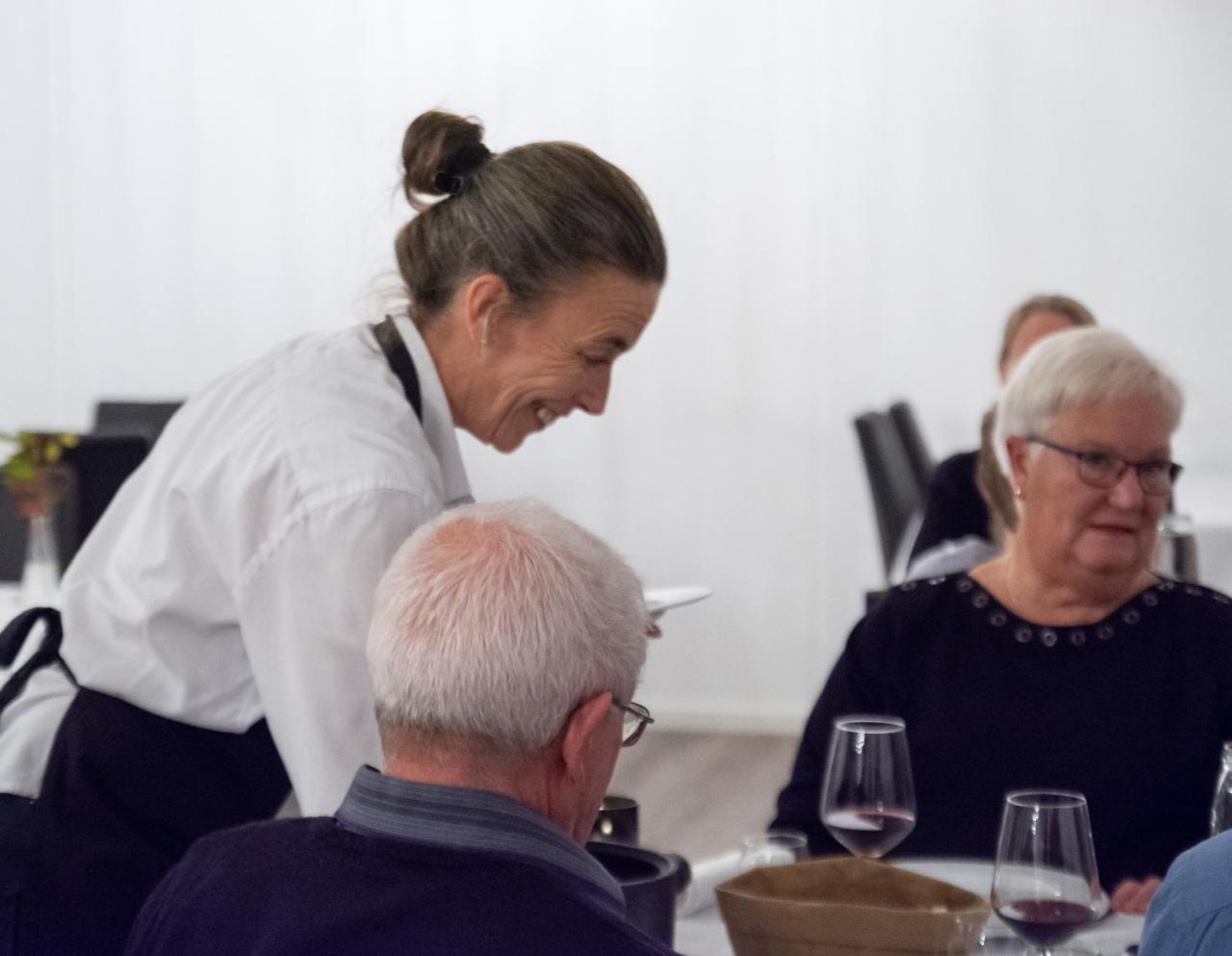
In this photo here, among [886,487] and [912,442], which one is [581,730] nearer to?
[886,487]

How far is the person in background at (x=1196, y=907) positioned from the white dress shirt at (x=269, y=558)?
71cm

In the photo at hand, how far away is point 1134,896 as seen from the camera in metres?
1.73

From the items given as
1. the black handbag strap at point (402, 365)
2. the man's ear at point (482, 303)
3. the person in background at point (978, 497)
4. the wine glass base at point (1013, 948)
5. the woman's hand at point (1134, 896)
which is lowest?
the woman's hand at point (1134, 896)

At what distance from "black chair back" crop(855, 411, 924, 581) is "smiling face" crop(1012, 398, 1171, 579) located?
8.36 ft

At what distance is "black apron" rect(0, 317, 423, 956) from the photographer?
5.32 feet

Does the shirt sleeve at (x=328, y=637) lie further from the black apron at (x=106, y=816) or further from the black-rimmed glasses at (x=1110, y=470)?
the black-rimmed glasses at (x=1110, y=470)

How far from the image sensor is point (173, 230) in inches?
250

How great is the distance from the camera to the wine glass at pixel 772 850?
160cm

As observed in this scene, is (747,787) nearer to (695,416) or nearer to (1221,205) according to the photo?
(695,416)

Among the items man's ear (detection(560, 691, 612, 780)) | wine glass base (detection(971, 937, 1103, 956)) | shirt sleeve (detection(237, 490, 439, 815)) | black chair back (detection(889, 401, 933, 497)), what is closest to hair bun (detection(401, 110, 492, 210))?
shirt sleeve (detection(237, 490, 439, 815))

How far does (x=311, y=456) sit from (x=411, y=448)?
0.11 metres

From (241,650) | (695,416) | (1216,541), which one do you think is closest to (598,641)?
(241,650)

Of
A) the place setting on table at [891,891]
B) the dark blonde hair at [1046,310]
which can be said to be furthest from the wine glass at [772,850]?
the dark blonde hair at [1046,310]

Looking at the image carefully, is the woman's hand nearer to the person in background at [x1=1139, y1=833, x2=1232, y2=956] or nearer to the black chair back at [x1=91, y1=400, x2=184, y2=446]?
the person in background at [x1=1139, y1=833, x2=1232, y2=956]
